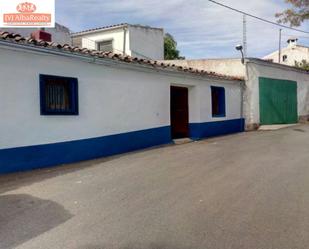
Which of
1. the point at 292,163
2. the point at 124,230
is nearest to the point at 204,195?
the point at 124,230

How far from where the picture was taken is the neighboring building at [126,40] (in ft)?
A: 78.6

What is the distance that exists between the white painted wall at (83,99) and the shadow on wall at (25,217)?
8.83ft

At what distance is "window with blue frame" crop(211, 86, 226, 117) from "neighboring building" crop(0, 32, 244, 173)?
2.20 m

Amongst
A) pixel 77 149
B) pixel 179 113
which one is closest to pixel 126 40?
pixel 179 113

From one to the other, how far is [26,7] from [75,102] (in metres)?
6.12

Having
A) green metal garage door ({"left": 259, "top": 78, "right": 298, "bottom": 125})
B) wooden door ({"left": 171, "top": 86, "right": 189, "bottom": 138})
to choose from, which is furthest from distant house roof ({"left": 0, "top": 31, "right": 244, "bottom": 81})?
green metal garage door ({"left": 259, "top": 78, "right": 298, "bottom": 125})

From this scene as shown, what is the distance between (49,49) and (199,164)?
452 centimetres

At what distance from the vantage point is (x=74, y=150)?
33.9 ft

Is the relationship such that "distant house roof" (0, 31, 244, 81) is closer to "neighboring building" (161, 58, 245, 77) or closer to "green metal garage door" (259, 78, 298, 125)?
"neighboring building" (161, 58, 245, 77)

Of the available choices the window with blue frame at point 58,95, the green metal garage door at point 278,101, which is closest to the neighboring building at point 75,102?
the window with blue frame at point 58,95

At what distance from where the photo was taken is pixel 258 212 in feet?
18.5

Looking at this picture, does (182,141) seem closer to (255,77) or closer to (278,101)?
(255,77)

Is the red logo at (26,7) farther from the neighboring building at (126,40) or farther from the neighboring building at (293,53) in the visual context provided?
the neighboring building at (293,53)

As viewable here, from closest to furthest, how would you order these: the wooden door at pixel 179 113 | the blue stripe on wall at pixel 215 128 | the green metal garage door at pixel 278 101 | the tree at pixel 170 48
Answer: the blue stripe on wall at pixel 215 128 < the wooden door at pixel 179 113 < the green metal garage door at pixel 278 101 < the tree at pixel 170 48
